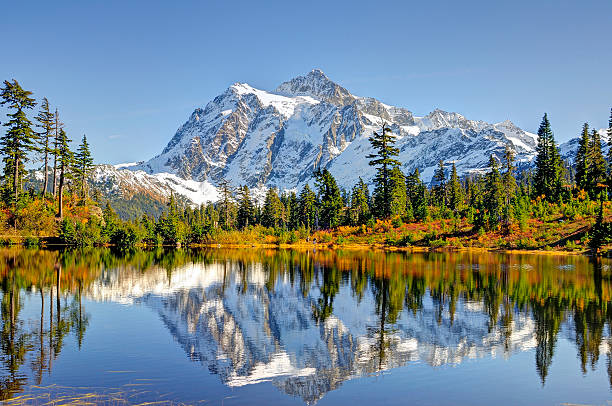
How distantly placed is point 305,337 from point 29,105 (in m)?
72.0

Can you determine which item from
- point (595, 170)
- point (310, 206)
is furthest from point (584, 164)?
point (310, 206)

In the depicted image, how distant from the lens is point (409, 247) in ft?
243

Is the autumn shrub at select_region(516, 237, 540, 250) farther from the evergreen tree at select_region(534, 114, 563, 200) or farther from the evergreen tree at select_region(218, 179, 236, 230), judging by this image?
the evergreen tree at select_region(218, 179, 236, 230)

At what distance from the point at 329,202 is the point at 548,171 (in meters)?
42.5

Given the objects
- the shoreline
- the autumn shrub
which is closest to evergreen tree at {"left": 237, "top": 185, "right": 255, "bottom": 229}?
the shoreline

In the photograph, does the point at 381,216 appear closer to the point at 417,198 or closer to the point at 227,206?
the point at 417,198

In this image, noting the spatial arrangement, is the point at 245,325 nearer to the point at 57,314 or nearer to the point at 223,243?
the point at 57,314

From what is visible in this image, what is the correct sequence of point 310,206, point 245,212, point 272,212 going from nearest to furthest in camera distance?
point 310,206, point 272,212, point 245,212

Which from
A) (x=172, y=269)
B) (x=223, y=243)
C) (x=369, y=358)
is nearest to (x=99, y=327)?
(x=369, y=358)

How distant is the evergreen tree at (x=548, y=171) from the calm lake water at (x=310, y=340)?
5756cm

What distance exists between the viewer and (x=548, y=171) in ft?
304

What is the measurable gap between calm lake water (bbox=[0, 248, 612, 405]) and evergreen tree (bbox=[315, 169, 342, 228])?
65.7m

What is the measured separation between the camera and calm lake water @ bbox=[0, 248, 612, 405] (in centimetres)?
1369

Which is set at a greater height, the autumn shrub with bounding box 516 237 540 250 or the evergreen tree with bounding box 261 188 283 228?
the evergreen tree with bounding box 261 188 283 228
